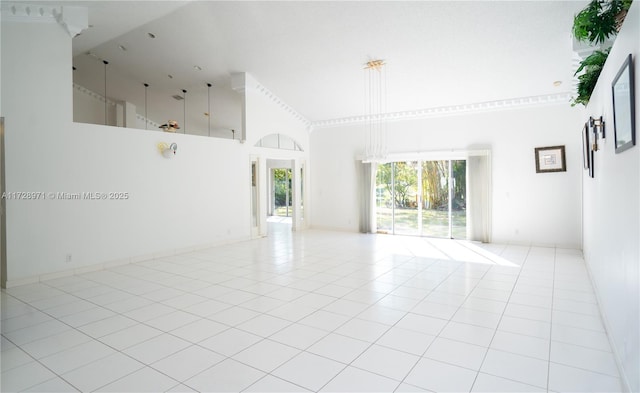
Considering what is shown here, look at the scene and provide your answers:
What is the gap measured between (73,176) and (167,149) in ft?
5.28

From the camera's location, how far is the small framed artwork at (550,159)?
6801 mm

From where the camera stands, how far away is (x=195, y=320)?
3.58 metres

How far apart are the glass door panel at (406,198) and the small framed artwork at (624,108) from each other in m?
6.26

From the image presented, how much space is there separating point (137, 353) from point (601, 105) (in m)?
4.47

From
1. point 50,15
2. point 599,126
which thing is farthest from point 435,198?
point 50,15

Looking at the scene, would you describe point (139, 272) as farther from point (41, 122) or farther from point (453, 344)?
point (453, 344)

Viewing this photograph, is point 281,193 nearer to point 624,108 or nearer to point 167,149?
point 167,149

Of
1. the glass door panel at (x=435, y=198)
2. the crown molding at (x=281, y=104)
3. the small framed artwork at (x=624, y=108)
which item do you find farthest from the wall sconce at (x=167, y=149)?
the small framed artwork at (x=624, y=108)

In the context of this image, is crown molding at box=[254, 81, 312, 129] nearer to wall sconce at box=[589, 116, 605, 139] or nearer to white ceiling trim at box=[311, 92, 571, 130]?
white ceiling trim at box=[311, 92, 571, 130]

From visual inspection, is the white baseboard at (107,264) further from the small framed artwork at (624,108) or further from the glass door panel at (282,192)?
the small framed artwork at (624,108)

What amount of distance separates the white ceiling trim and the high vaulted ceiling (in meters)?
0.17

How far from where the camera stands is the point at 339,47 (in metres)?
6.13

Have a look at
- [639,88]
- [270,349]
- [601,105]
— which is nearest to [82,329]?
[270,349]

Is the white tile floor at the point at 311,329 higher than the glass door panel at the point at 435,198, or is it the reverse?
the glass door panel at the point at 435,198
